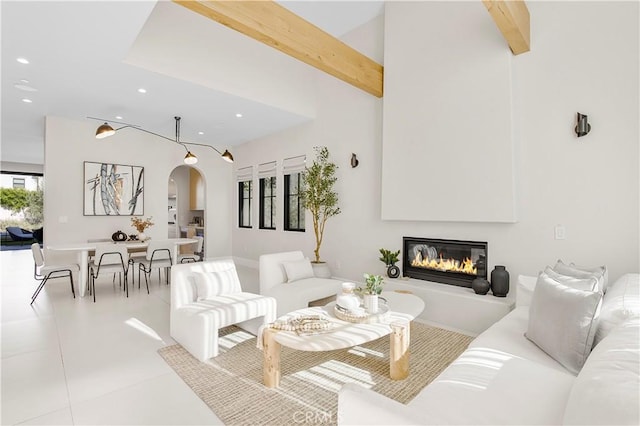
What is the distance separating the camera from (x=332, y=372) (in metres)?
2.53

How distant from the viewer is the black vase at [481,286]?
3512 mm

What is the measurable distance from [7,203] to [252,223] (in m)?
10.3

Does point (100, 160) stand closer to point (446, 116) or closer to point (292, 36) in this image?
point (292, 36)

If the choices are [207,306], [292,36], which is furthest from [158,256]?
[292,36]

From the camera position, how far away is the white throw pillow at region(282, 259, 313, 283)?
13.2 ft

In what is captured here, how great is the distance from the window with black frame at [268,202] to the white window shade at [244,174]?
17.1 inches

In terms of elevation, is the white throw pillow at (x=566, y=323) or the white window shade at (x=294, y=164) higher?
the white window shade at (x=294, y=164)

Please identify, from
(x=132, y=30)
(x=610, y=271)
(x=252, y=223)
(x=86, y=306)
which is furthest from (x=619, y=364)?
(x=252, y=223)

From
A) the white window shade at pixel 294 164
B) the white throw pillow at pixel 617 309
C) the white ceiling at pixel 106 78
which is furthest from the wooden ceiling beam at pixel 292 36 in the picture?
the white throw pillow at pixel 617 309

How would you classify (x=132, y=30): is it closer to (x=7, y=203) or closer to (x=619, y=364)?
(x=619, y=364)

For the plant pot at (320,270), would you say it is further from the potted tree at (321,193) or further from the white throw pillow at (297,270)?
the white throw pillow at (297,270)

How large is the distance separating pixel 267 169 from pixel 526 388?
621 centimetres

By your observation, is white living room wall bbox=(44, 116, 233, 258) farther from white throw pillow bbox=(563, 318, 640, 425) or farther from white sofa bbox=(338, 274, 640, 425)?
white throw pillow bbox=(563, 318, 640, 425)

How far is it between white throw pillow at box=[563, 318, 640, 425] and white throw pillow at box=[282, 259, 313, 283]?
3.15m
